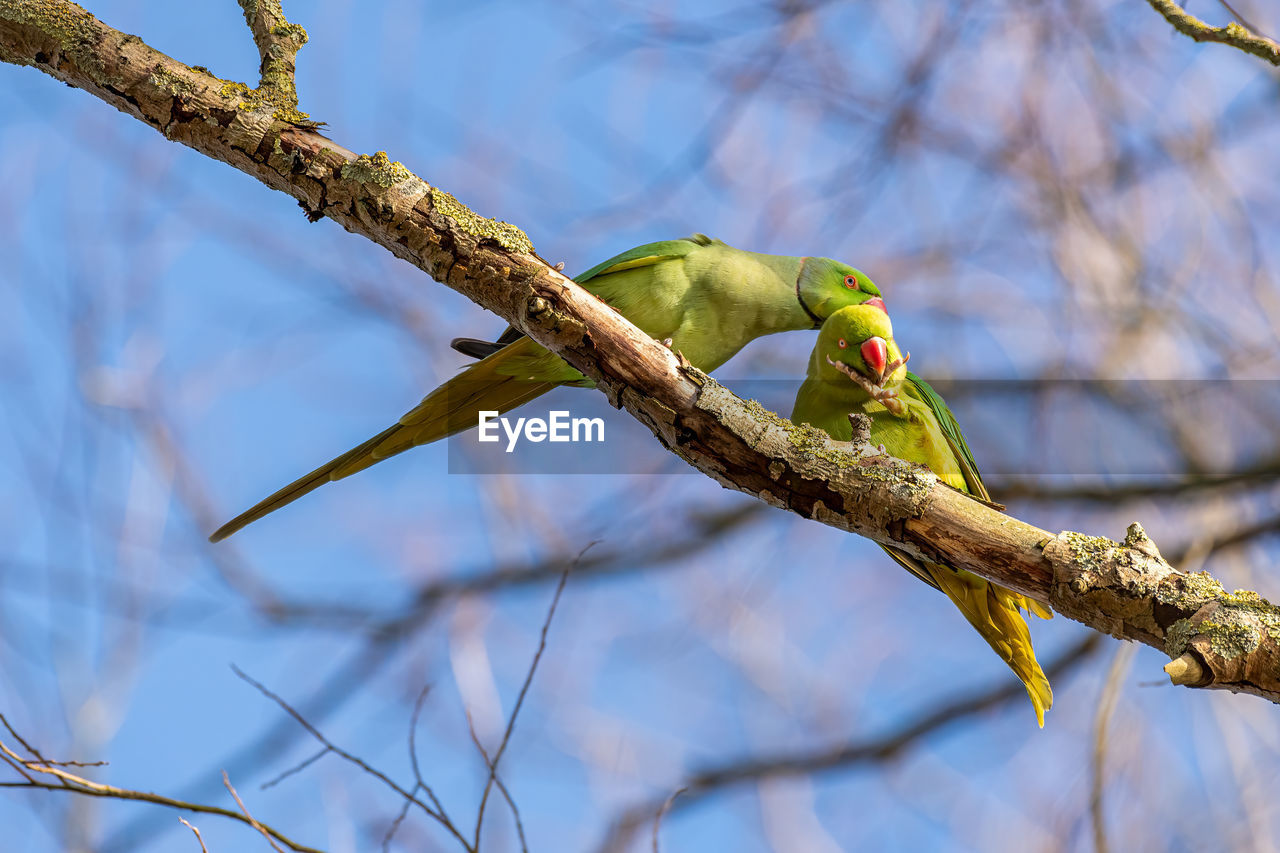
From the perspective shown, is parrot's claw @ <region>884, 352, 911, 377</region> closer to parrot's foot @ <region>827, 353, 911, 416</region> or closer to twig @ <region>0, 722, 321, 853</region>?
parrot's foot @ <region>827, 353, 911, 416</region>

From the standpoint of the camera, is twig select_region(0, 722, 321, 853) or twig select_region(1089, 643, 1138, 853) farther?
twig select_region(1089, 643, 1138, 853)

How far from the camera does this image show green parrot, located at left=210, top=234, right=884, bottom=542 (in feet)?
11.7

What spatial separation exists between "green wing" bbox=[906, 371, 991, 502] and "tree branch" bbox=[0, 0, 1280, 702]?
1.06 meters

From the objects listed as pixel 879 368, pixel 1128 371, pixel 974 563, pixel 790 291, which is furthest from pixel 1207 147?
pixel 974 563

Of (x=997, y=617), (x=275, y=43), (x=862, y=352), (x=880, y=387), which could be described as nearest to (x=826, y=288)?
(x=862, y=352)

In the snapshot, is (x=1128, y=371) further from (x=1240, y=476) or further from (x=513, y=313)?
(x=513, y=313)

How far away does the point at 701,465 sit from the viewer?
2.85m

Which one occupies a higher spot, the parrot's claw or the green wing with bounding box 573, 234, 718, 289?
the green wing with bounding box 573, 234, 718, 289

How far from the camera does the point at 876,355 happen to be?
3.54 m

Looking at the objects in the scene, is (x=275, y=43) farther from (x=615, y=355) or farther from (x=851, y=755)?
(x=851, y=755)

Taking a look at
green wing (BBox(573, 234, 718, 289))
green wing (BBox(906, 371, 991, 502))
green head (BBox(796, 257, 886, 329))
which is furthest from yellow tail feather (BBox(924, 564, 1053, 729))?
green wing (BBox(573, 234, 718, 289))

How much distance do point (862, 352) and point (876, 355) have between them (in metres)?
0.07

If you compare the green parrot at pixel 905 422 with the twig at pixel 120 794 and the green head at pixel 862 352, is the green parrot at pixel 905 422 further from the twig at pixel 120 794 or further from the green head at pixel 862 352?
the twig at pixel 120 794

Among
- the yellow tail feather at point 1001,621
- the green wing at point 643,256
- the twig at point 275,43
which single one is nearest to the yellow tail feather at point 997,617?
the yellow tail feather at point 1001,621
